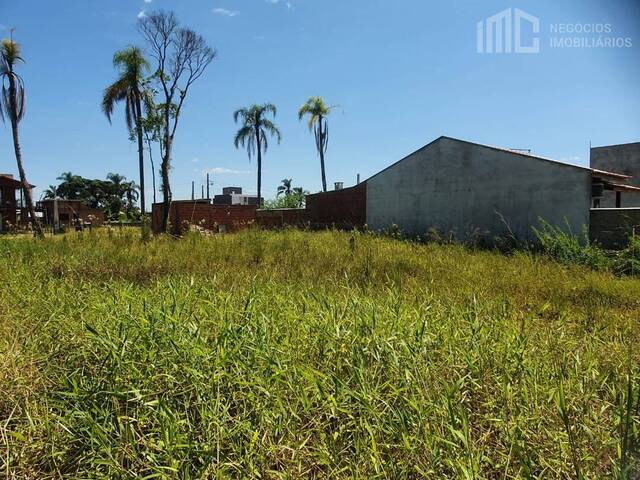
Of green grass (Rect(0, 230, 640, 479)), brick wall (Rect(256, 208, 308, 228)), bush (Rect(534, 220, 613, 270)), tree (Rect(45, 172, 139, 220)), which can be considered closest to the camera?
green grass (Rect(0, 230, 640, 479))

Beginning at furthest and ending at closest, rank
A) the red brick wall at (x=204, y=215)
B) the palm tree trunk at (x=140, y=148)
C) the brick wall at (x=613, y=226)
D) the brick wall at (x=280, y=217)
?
the brick wall at (x=280, y=217) → the red brick wall at (x=204, y=215) → the palm tree trunk at (x=140, y=148) → the brick wall at (x=613, y=226)

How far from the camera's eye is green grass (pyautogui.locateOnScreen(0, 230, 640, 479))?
1.63 metres

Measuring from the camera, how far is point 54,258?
6.06 m

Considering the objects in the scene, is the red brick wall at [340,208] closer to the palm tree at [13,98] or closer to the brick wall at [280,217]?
the brick wall at [280,217]

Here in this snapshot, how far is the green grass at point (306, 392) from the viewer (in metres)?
1.63

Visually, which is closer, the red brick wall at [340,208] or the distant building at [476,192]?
the distant building at [476,192]

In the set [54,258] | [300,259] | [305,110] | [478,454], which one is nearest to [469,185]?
[300,259]

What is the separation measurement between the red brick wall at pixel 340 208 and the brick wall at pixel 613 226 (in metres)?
10.1

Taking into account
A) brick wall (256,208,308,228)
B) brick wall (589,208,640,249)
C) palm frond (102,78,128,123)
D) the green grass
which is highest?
palm frond (102,78,128,123)

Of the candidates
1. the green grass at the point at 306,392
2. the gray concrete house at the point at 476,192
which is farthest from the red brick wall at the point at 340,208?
the green grass at the point at 306,392

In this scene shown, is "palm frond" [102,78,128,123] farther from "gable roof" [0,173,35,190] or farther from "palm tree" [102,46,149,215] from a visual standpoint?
"gable roof" [0,173,35,190]

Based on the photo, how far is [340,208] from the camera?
2031 cm

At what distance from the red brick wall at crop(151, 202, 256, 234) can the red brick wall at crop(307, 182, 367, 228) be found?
358cm

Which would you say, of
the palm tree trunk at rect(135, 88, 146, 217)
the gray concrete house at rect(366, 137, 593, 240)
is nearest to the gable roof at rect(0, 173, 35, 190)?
the palm tree trunk at rect(135, 88, 146, 217)
